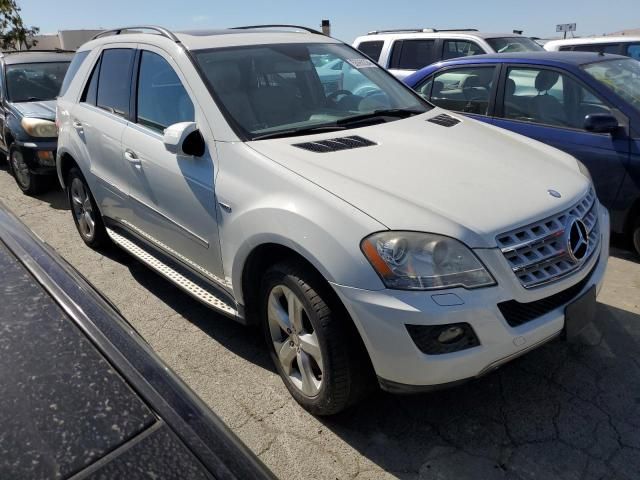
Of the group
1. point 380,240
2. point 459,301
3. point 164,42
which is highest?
point 164,42

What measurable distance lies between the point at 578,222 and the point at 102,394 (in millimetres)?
2105

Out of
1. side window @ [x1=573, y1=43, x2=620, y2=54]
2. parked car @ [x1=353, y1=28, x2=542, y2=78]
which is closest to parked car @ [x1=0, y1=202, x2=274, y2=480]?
parked car @ [x1=353, y1=28, x2=542, y2=78]

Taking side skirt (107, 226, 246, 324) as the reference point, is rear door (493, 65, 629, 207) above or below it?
above

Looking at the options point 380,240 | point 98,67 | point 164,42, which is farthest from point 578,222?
point 98,67

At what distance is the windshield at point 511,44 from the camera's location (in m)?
8.02

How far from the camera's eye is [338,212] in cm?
213

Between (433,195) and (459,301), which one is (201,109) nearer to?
(433,195)

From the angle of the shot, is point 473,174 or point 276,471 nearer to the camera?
point 276,471

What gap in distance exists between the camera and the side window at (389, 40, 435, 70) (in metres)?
8.48

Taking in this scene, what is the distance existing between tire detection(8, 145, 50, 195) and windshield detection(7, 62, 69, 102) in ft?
2.68

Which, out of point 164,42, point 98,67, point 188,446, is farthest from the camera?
point 98,67

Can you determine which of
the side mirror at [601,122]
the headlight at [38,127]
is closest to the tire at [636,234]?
the side mirror at [601,122]

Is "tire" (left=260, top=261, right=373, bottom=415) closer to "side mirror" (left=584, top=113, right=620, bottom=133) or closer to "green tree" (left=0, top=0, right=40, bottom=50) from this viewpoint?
"side mirror" (left=584, top=113, right=620, bottom=133)

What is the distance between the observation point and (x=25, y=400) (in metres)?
1.12
